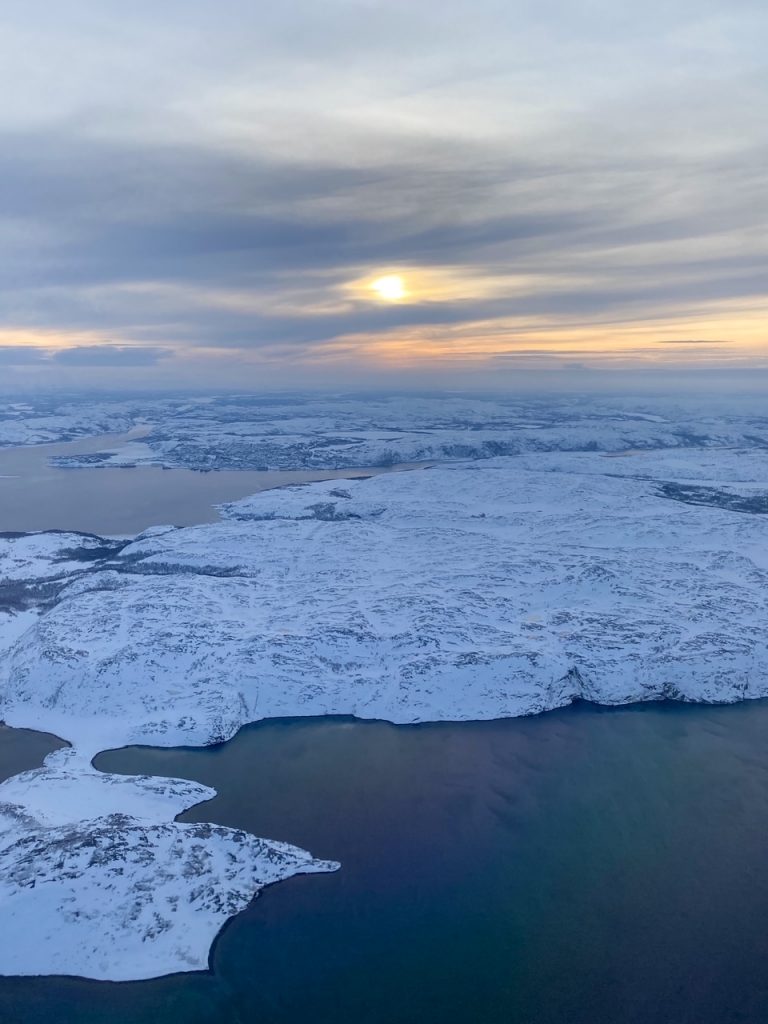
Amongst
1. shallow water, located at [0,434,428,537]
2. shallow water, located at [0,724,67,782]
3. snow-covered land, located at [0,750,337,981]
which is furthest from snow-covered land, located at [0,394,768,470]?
snow-covered land, located at [0,750,337,981]

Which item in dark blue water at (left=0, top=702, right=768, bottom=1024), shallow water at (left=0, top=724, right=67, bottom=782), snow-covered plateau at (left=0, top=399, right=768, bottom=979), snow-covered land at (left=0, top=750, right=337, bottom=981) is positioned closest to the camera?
dark blue water at (left=0, top=702, right=768, bottom=1024)

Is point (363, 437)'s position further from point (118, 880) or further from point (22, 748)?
point (118, 880)

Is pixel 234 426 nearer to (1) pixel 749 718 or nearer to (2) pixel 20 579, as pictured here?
(2) pixel 20 579

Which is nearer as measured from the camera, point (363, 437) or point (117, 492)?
point (117, 492)

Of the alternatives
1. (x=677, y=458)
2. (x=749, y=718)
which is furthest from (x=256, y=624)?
(x=677, y=458)

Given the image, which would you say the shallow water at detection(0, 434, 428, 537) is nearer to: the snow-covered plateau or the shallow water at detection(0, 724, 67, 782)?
the snow-covered plateau

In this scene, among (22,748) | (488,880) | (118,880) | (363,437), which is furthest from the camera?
(363,437)

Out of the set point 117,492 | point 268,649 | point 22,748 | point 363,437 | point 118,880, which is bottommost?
point 118,880

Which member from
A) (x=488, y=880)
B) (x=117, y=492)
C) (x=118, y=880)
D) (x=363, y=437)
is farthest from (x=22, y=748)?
(x=363, y=437)
